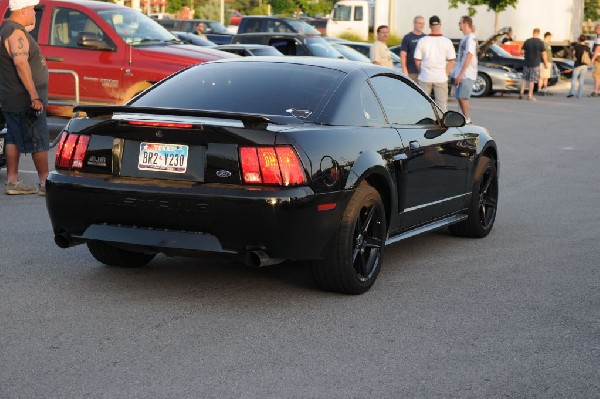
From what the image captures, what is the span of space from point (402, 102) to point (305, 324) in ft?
8.00

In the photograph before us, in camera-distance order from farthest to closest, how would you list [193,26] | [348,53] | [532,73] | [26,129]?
[193,26]
[532,73]
[348,53]
[26,129]

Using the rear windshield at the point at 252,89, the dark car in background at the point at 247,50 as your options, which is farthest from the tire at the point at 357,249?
the dark car in background at the point at 247,50

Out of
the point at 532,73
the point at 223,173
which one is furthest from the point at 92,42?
the point at 532,73

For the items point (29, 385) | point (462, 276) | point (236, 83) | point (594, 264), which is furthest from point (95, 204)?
point (594, 264)

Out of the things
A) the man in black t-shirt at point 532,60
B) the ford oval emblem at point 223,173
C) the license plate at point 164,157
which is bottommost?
the man in black t-shirt at point 532,60

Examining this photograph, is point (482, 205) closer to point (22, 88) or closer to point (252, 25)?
point (22, 88)

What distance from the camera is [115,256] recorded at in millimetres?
7461

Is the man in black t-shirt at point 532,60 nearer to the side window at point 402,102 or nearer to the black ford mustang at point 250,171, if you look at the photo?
the side window at point 402,102

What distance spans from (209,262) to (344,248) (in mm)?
1430

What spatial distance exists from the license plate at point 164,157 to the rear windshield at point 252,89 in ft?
→ 2.45

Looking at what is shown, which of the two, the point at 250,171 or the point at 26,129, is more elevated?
the point at 250,171

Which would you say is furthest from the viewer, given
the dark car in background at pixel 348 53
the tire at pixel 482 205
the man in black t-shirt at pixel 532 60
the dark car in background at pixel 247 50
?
the man in black t-shirt at pixel 532 60

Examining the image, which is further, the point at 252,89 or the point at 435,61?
the point at 435,61

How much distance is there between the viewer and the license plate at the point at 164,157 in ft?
21.2
